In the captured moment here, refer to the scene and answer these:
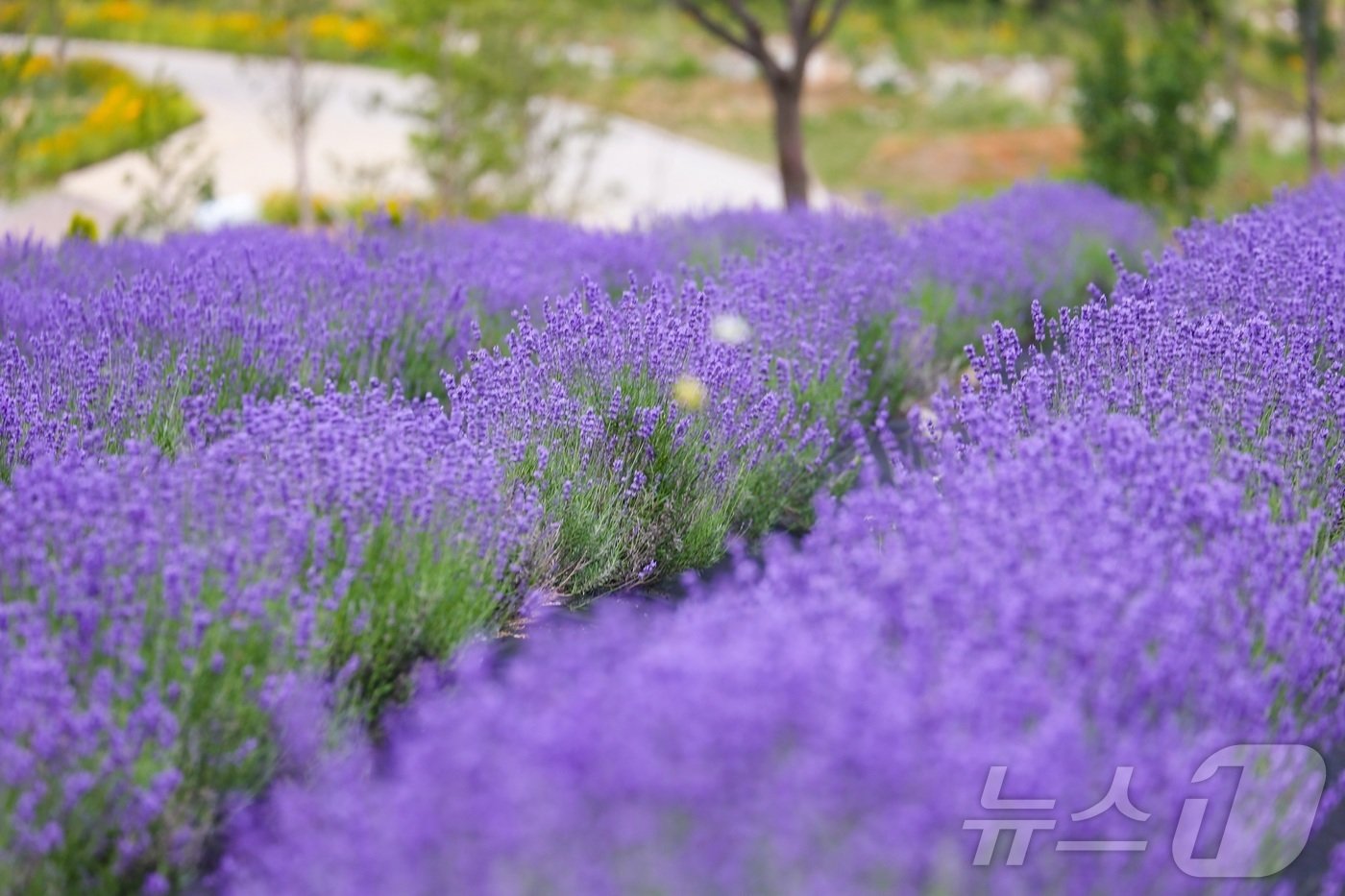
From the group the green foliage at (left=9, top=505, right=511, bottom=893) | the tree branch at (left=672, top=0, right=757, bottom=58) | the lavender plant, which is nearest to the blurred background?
the tree branch at (left=672, top=0, right=757, bottom=58)

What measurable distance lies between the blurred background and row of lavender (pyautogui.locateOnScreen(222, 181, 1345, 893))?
391cm

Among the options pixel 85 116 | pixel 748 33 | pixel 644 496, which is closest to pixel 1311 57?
pixel 748 33

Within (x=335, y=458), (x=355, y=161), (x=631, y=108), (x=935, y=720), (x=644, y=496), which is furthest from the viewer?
(x=631, y=108)

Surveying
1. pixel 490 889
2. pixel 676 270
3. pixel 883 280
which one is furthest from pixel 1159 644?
pixel 676 270

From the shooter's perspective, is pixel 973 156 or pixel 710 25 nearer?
pixel 710 25

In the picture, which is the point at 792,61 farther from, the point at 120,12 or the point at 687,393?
the point at 120,12

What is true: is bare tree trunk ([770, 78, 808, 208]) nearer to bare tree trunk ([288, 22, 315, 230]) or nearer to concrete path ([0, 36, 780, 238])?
concrete path ([0, 36, 780, 238])

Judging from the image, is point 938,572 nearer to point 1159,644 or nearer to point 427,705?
point 1159,644

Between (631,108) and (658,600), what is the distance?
54.5ft

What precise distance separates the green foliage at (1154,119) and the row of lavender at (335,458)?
15.5 ft

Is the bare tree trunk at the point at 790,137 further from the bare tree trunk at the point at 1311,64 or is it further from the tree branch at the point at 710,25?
the bare tree trunk at the point at 1311,64
